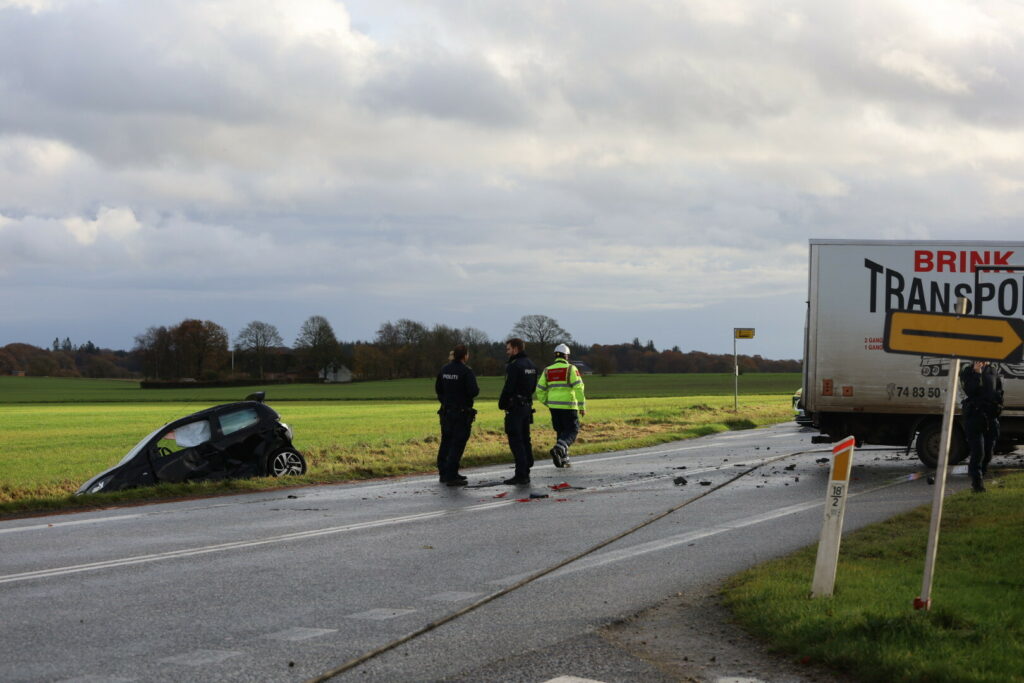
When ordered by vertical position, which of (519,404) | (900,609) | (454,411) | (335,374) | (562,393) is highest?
(562,393)

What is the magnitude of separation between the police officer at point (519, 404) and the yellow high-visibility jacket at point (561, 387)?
179cm

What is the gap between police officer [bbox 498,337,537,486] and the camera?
50.5 ft

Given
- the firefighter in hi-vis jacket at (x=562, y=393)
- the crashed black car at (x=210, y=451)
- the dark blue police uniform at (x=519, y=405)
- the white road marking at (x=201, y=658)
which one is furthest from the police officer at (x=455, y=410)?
the white road marking at (x=201, y=658)

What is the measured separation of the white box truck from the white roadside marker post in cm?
1009

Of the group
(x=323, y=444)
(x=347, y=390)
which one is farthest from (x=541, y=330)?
(x=323, y=444)

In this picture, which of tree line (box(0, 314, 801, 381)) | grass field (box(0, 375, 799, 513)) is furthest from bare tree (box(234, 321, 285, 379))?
grass field (box(0, 375, 799, 513))

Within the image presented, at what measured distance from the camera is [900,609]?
6.41m

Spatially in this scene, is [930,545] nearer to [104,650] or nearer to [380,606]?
→ [380,606]

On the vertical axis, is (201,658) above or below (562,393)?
below

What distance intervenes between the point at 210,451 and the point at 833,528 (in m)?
10.5

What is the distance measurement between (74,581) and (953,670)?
19.6 feet

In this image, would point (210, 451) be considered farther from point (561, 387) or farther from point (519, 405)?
point (561, 387)

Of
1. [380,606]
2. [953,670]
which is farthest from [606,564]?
[953,670]

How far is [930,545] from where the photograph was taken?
635 centimetres
